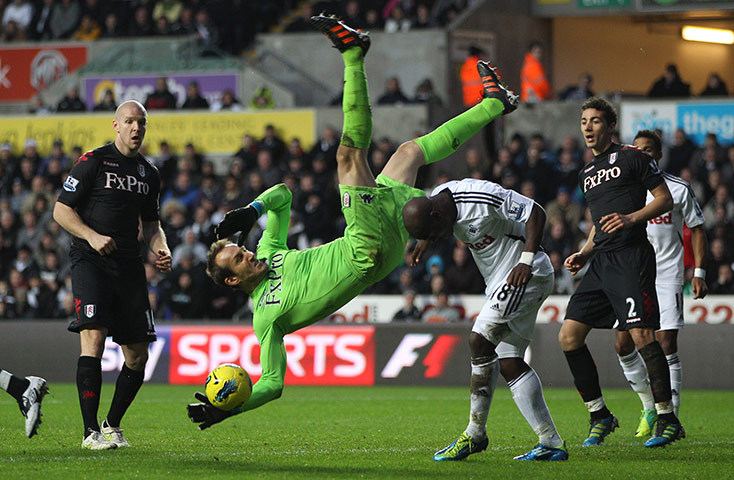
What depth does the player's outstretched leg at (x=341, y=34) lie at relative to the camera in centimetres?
785

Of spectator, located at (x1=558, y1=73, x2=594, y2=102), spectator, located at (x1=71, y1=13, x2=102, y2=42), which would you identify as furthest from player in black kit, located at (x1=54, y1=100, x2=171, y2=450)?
spectator, located at (x1=71, y1=13, x2=102, y2=42)

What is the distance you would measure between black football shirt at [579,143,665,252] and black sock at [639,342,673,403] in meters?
0.81

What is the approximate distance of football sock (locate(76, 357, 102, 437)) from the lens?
8.96 metres

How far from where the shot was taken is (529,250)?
7945mm

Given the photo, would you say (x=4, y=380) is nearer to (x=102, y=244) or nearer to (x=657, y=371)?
(x=102, y=244)

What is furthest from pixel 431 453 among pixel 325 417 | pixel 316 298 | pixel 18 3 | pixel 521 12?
pixel 18 3

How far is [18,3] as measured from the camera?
98.0 feet

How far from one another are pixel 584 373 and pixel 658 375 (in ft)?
2.10

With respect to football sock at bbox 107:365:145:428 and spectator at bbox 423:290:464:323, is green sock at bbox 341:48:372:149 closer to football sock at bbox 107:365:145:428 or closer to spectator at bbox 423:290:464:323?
football sock at bbox 107:365:145:428

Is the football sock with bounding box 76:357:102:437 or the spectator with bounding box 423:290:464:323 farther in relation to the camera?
the spectator with bounding box 423:290:464:323

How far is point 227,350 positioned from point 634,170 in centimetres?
956

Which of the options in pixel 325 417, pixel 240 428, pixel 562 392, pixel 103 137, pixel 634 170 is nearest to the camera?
pixel 634 170

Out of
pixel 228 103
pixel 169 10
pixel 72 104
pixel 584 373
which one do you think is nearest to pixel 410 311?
pixel 228 103

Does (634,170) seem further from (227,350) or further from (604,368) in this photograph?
(227,350)
